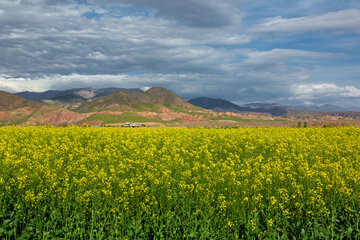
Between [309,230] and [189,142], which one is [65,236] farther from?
[189,142]

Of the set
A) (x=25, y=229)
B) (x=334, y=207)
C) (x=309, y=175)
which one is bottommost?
(x=25, y=229)

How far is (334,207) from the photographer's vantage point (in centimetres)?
816

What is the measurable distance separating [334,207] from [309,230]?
1.38 meters

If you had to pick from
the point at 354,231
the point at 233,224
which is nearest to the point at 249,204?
the point at 233,224

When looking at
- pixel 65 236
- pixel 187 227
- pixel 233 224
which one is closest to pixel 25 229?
pixel 65 236

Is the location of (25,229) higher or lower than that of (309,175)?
lower

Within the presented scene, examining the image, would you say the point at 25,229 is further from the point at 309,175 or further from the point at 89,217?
the point at 309,175

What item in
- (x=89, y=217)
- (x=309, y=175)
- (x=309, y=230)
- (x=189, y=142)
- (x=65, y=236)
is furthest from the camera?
(x=189, y=142)

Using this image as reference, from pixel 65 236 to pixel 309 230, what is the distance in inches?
266

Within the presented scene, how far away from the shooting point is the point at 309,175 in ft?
28.9

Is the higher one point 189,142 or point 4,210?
point 189,142

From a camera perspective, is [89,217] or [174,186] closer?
[89,217]

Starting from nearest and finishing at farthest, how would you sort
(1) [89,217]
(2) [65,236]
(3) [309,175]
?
(2) [65,236]
(1) [89,217]
(3) [309,175]

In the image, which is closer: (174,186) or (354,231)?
(354,231)
